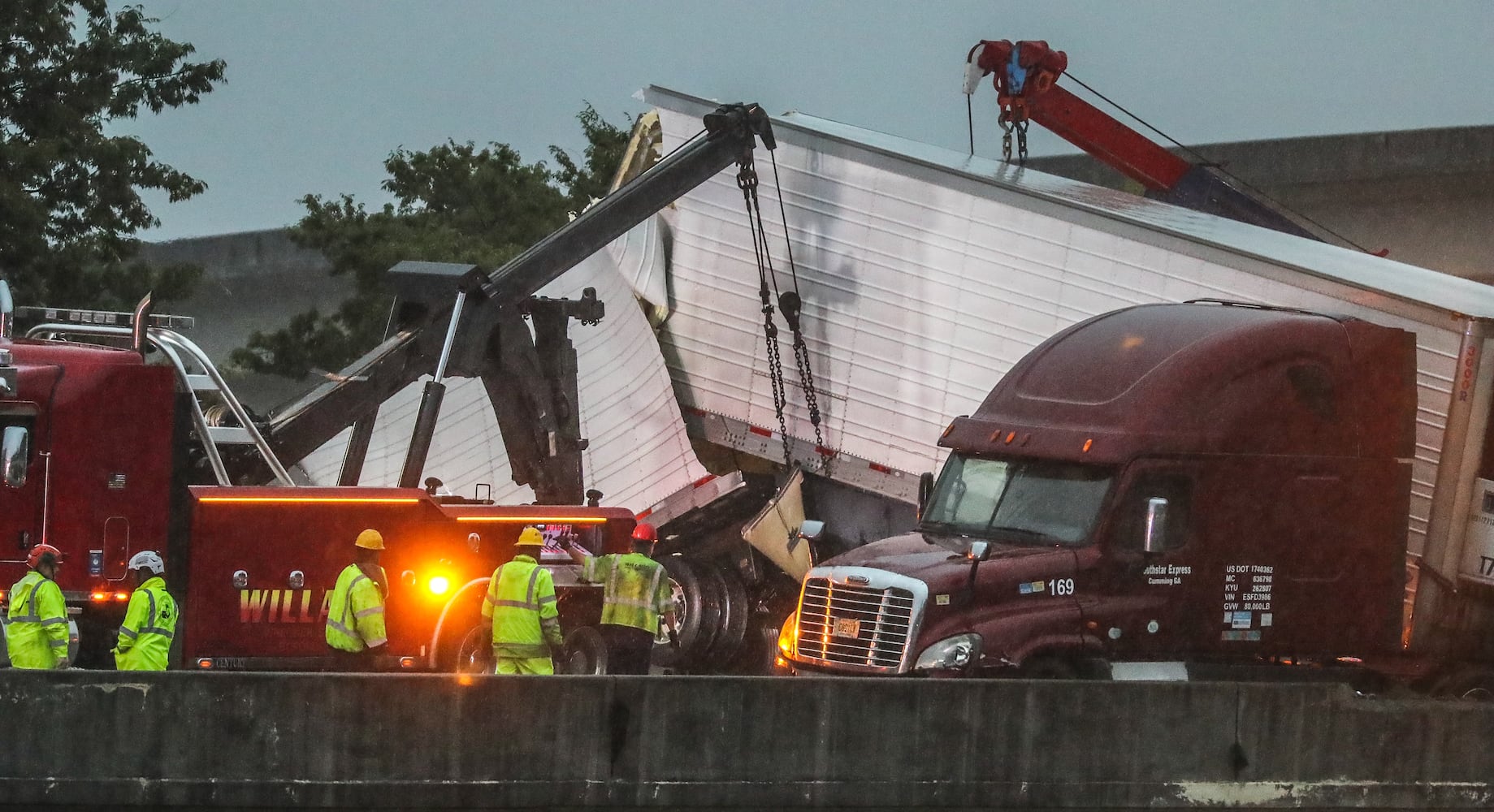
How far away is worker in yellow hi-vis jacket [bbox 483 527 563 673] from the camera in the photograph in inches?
548

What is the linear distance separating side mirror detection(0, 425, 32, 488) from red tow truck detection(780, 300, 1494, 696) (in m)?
5.70

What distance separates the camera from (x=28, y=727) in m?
9.59

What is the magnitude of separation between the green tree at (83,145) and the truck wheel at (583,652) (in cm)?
1512

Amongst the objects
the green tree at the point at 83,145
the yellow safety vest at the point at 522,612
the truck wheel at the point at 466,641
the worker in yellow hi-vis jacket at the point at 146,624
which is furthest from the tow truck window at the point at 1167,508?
the green tree at the point at 83,145

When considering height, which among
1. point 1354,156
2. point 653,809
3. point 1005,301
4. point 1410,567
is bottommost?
point 653,809

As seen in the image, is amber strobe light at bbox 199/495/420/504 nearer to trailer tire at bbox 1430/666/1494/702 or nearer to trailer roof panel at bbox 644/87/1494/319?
trailer roof panel at bbox 644/87/1494/319

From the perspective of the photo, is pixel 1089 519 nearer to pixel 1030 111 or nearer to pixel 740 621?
pixel 740 621

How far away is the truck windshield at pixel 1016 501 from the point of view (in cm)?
1362

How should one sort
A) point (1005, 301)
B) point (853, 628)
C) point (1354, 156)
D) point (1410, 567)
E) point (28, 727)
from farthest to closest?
point (1354, 156)
point (1005, 301)
point (1410, 567)
point (853, 628)
point (28, 727)

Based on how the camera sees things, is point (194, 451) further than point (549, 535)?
No

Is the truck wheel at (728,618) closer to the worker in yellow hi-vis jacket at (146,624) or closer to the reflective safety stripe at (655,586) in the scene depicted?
the reflective safety stripe at (655,586)

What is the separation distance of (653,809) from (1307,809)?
3.43 metres

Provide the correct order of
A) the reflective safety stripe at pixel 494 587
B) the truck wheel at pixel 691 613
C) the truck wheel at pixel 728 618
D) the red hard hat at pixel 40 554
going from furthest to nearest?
the truck wheel at pixel 728 618, the truck wheel at pixel 691 613, the reflective safety stripe at pixel 494 587, the red hard hat at pixel 40 554

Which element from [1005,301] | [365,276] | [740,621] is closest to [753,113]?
[1005,301]
